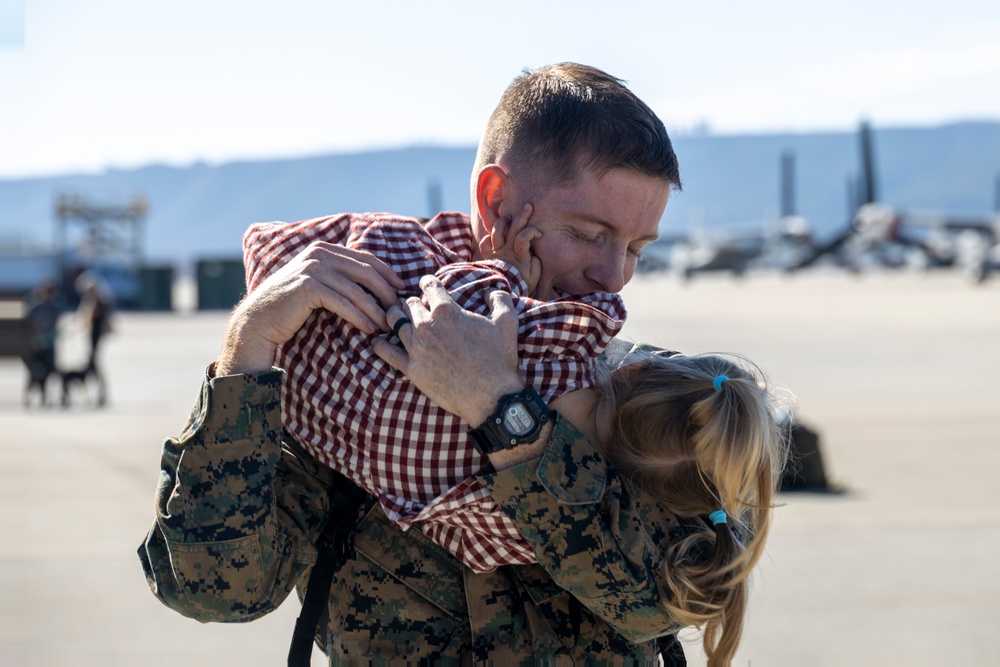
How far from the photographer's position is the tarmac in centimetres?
538

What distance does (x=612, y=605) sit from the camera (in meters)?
1.50

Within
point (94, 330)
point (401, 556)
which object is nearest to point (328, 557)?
point (401, 556)

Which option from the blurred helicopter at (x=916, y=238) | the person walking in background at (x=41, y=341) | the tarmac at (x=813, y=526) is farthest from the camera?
the blurred helicopter at (x=916, y=238)

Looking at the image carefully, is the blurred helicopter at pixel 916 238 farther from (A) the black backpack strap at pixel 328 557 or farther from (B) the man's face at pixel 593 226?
(A) the black backpack strap at pixel 328 557

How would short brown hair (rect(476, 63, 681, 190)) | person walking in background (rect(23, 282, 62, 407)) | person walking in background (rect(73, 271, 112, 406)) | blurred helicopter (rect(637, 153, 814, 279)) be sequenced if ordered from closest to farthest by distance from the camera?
short brown hair (rect(476, 63, 681, 190)), person walking in background (rect(23, 282, 62, 407)), person walking in background (rect(73, 271, 112, 406)), blurred helicopter (rect(637, 153, 814, 279))

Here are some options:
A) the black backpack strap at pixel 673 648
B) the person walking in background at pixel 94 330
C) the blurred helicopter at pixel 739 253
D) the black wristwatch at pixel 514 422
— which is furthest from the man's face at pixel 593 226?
the blurred helicopter at pixel 739 253

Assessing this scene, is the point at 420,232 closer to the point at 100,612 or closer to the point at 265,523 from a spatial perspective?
the point at 265,523

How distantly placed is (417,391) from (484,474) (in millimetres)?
143

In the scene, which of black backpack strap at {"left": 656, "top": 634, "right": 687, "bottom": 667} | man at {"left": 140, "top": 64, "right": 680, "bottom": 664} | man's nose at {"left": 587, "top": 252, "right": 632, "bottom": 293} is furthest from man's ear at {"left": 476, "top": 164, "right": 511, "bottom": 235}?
black backpack strap at {"left": 656, "top": 634, "right": 687, "bottom": 667}

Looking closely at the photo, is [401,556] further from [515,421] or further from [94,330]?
[94,330]

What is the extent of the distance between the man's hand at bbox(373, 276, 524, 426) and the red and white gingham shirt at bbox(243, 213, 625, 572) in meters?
0.04

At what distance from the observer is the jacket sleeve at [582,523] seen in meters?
1.44

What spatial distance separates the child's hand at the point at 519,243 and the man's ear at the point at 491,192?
2 centimetres

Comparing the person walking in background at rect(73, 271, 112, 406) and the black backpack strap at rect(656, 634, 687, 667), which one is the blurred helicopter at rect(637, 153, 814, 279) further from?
the black backpack strap at rect(656, 634, 687, 667)
